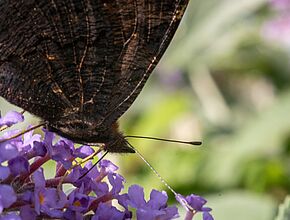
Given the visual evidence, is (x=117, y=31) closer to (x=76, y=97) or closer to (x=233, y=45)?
(x=76, y=97)

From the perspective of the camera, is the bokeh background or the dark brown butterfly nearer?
the dark brown butterfly

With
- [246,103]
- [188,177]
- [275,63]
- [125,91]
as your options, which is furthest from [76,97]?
[246,103]

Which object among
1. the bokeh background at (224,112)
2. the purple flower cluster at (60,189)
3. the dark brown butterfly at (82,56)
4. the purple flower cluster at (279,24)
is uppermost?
the dark brown butterfly at (82,56)

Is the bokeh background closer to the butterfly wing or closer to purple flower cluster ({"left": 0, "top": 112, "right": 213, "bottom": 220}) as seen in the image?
the butterfly wing

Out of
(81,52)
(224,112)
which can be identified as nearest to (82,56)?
(81,52)

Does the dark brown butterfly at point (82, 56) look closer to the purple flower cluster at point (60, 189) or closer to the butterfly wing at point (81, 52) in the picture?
the butterfly wing at point (81, 52)

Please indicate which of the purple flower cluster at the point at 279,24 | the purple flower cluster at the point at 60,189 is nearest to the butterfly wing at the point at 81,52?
the purple flower cluster at the point at 60,189

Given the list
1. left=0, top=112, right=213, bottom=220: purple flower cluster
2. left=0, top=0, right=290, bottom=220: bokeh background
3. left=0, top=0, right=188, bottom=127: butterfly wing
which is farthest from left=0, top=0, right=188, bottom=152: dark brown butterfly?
left=0, top=0, right=290, bottom=220: bokeh background
